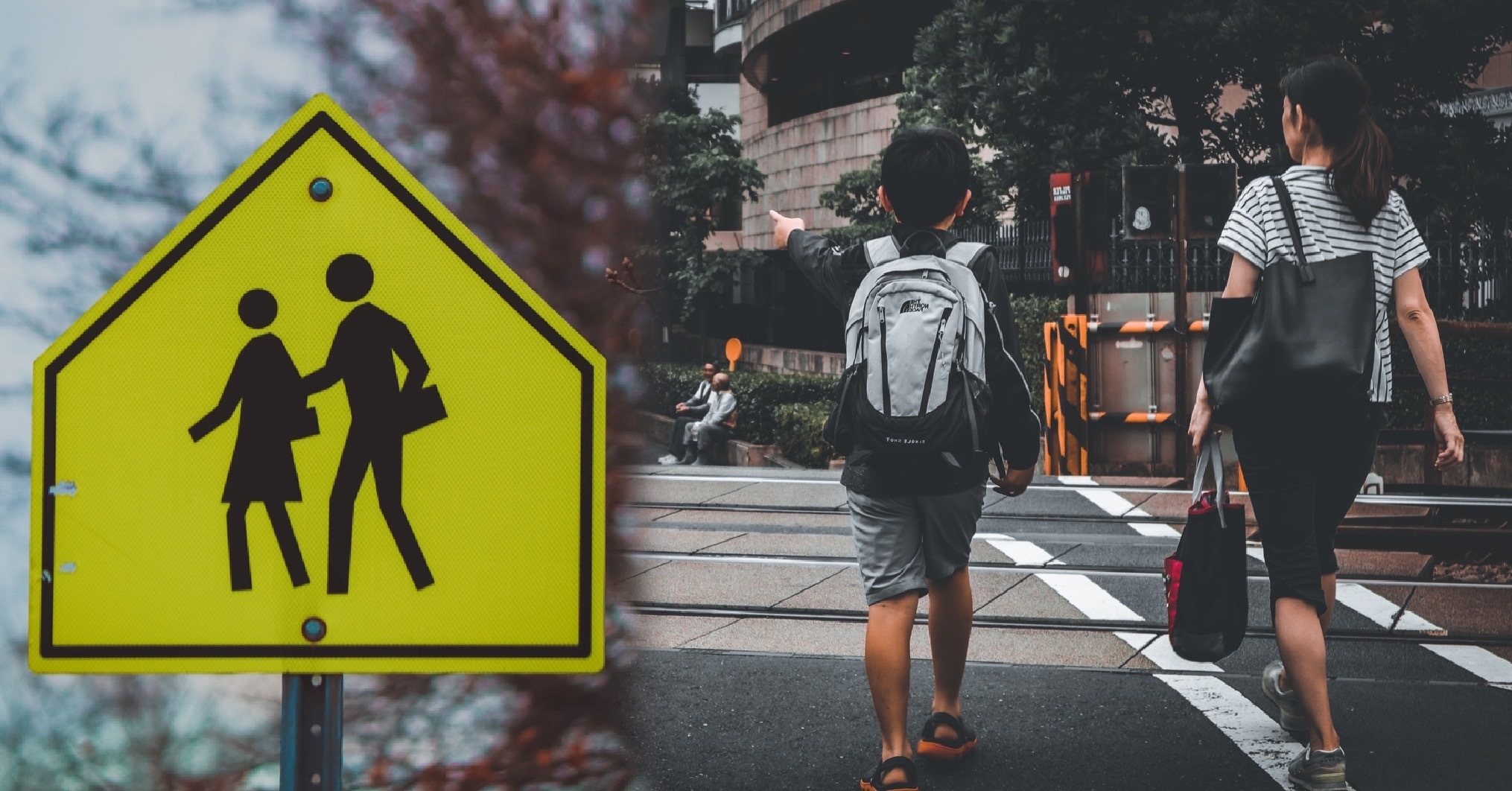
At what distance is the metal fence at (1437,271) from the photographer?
12.1 metres

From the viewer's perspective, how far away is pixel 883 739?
11.0 feet

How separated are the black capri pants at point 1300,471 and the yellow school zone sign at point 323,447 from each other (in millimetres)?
2435

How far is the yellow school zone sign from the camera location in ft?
4.86

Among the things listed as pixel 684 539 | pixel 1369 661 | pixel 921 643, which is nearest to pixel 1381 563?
pixel 1369 661

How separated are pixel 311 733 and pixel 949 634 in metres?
2.31

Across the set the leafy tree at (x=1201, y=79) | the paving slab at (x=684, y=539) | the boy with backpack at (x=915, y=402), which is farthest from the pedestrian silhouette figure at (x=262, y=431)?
the leafy tree at (x=1201, y=79)

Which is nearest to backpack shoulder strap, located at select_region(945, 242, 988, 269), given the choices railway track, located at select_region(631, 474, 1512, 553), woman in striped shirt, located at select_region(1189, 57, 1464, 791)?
woman in striped shirt, located at select_region(1189, 57, 1464, 791)

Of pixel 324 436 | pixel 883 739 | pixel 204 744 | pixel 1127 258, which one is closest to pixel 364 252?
pixel 324 436

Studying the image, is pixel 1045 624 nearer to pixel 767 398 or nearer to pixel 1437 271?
pixel 1437 271

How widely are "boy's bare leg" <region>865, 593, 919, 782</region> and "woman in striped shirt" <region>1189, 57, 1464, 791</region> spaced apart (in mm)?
936

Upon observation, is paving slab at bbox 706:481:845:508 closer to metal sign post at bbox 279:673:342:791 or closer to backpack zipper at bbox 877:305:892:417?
backpack zipper at bbox 877:305:892:417

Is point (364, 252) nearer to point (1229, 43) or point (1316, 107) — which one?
point (1316, 107)

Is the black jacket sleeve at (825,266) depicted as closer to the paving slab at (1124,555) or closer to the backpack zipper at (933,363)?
the backpack zipper at (933,363)

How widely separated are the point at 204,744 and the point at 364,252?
1.05 meters
